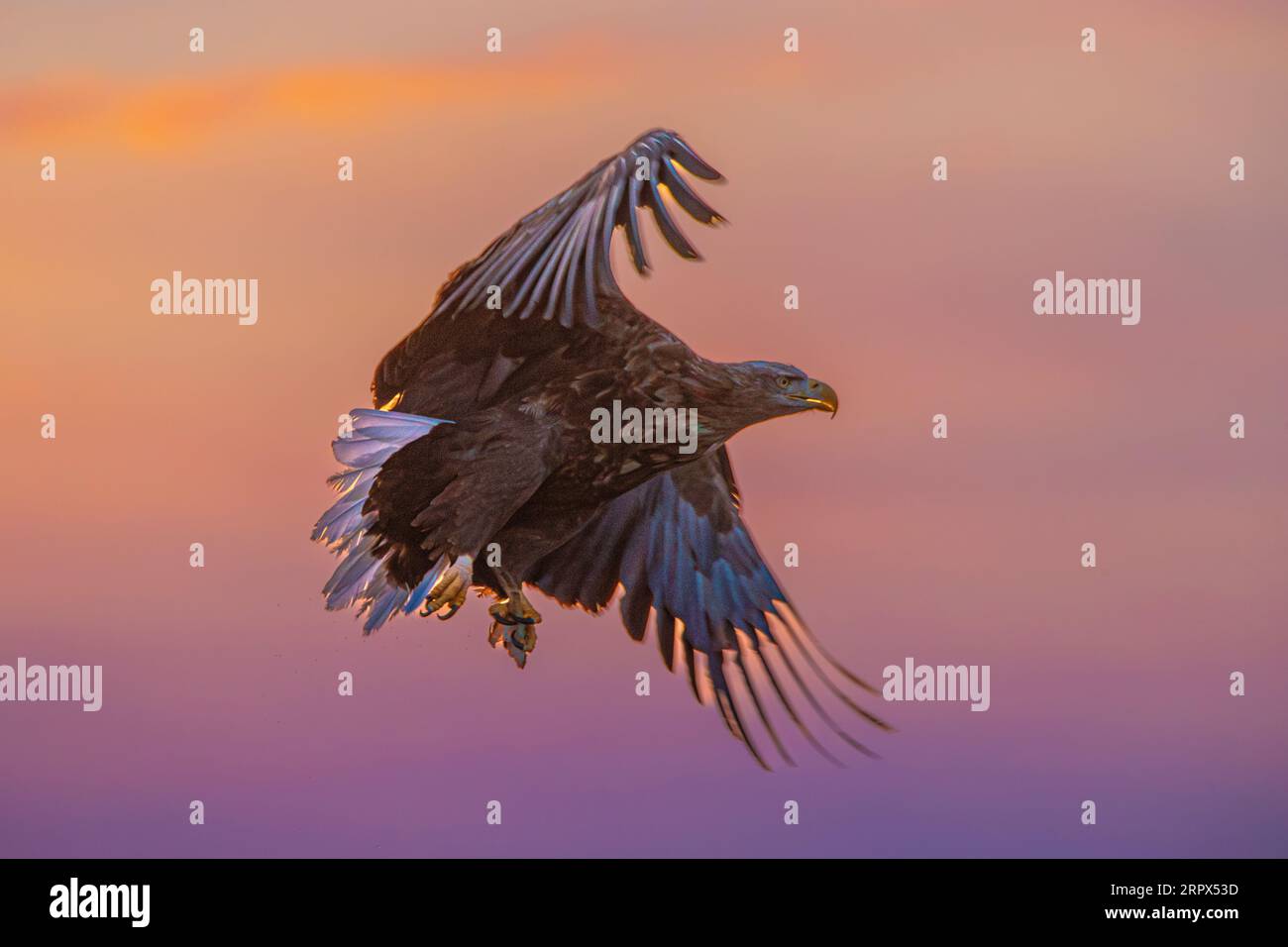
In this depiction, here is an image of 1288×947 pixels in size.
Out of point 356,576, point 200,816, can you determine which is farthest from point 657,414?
point 200,816

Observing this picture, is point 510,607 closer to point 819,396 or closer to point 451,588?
point 451,588

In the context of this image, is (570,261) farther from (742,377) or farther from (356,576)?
(356,576)

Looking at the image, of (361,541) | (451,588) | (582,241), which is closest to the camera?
(582,241)

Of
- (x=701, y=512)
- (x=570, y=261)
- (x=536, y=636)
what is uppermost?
(x=570, y=261)

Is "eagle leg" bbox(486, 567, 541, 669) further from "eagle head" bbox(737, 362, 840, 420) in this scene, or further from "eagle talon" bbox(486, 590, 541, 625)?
"eagle head" bbox(737, 362, 840, 420)

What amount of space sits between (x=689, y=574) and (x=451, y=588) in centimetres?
166

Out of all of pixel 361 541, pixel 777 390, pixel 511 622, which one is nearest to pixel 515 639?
pixel 511 622

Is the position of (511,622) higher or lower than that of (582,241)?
lower

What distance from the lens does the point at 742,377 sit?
24.9 ft

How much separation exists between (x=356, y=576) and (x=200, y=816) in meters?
1.81

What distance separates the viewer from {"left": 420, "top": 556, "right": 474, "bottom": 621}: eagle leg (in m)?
7.53

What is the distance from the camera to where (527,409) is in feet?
24.6

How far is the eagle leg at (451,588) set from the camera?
753 cm

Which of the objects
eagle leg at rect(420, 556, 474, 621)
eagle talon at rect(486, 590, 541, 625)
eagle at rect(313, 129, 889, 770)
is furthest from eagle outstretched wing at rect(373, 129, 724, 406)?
eagle talon at rect(486, 590, 541, 625)
